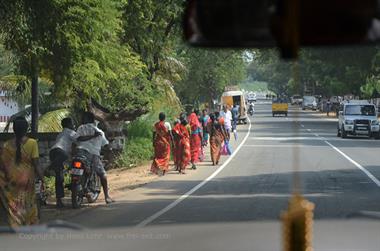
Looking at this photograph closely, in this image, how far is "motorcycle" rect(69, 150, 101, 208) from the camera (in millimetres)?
12148

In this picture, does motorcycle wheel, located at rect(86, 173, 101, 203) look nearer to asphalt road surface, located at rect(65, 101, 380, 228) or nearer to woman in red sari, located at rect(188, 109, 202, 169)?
asphalt road surface, located at rect(65, 101, 380, 228)

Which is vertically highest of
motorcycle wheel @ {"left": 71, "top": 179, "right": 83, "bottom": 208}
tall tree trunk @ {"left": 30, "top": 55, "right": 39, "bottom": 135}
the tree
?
the tree

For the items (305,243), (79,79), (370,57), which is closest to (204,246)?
(305,243)

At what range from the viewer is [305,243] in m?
2.26

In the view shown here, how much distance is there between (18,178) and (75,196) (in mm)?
3861

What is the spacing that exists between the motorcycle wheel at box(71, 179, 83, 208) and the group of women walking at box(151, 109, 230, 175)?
6196 mm

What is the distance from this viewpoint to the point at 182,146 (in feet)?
63.2

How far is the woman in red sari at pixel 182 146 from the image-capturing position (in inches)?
754

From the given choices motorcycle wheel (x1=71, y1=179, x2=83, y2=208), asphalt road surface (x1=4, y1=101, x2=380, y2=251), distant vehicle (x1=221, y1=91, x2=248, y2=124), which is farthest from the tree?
motorcycle wheel (x1=71, y1=179, x2=83, y2=208)

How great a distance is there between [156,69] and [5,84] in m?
4.80

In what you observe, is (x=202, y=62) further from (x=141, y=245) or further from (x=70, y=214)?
(x=141, y=245)

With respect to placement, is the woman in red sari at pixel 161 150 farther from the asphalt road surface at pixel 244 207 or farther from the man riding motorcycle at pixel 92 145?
the man riding motorcycle at pixel 92 145

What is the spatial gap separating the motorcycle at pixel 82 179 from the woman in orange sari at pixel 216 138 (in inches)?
339

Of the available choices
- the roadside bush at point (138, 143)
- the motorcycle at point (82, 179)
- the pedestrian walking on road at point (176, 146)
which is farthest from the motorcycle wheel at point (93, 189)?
the roadside bush at point (138, 143)
